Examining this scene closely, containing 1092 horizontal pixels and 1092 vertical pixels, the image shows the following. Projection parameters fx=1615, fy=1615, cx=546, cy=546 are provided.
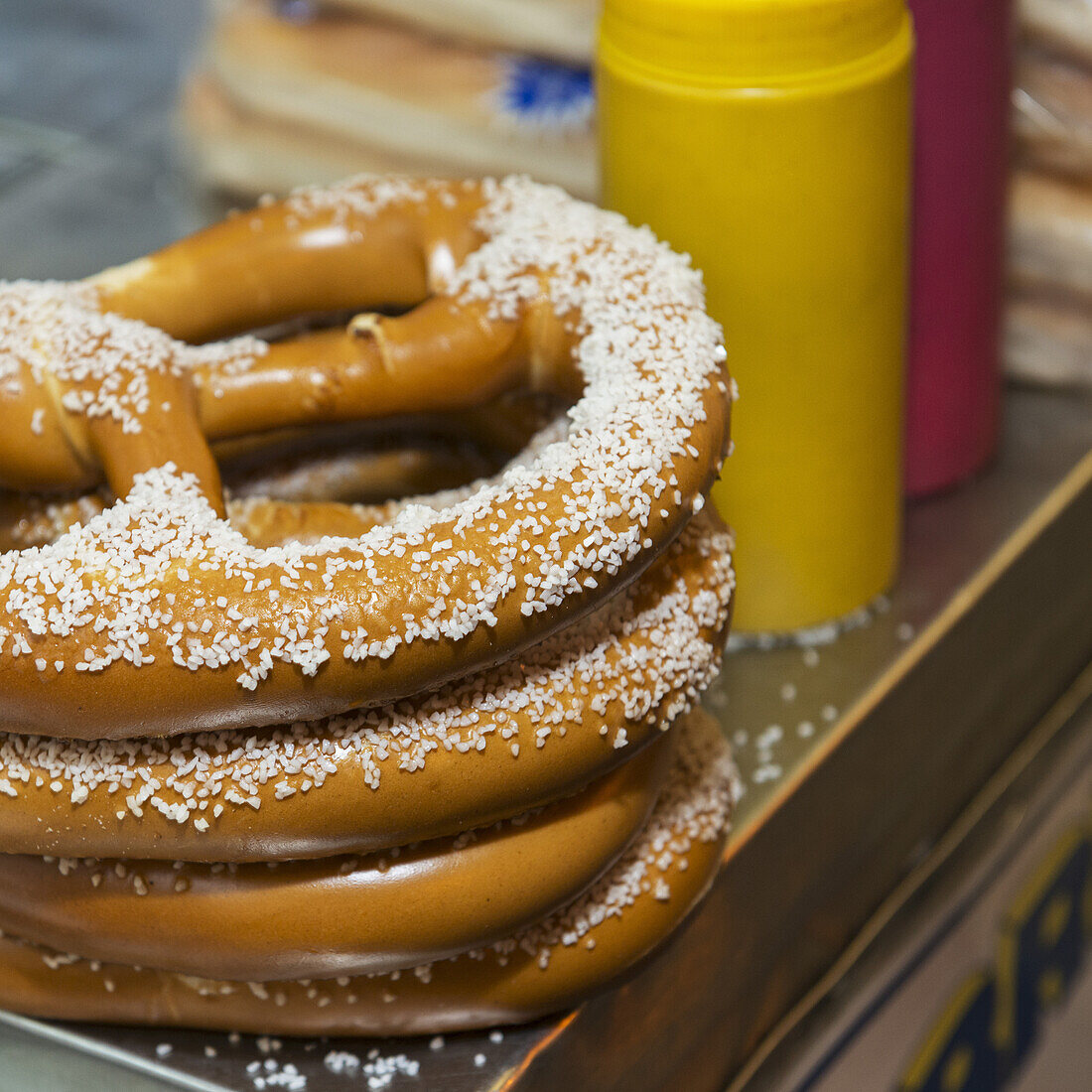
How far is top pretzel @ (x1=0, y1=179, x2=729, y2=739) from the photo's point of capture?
57 centimetres

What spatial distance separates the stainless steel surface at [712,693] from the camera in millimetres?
707

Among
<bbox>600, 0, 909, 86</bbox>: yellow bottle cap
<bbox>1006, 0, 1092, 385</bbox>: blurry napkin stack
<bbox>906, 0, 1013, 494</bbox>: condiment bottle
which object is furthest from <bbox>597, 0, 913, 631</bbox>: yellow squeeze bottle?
<bbox>1006, 0, 1092, 385</bbox>: blurry napkin stack

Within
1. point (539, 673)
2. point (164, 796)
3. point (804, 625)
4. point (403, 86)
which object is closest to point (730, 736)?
point (804, 625)

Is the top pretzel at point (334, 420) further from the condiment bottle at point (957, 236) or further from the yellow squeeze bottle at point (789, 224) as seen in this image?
the condiment bottle at point (957, 236)

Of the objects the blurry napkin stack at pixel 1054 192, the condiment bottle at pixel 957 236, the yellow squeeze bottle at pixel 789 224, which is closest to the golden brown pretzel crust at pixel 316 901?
the yellow squeeze bottle at pixel 789 224

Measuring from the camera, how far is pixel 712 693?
3.04ft

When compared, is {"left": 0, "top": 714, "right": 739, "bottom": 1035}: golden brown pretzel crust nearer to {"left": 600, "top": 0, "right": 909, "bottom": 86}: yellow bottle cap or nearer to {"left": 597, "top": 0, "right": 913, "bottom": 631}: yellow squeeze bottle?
{"left": 597, "top": 0, "right": 913, "bottom": 631}: yellow squeeze bottle

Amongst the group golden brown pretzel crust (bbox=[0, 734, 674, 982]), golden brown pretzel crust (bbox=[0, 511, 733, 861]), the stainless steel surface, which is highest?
golden brown pretzel crust (bbox=[0, 511, 733, 861])

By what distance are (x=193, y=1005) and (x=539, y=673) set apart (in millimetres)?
215

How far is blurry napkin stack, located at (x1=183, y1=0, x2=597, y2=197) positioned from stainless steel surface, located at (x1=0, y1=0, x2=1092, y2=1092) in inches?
4.4

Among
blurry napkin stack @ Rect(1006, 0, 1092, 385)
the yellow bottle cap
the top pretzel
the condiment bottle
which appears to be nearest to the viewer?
the top pretzel

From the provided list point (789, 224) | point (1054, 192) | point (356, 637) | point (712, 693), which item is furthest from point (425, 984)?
point (1054, 192)

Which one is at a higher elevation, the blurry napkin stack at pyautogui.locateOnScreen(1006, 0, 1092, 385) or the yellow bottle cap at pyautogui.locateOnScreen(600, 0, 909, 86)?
the yellow bottle cap at pyautogui.locateOnScreen(600, 0, 909, 86)

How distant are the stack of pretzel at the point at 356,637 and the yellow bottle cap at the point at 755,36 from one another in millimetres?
94
